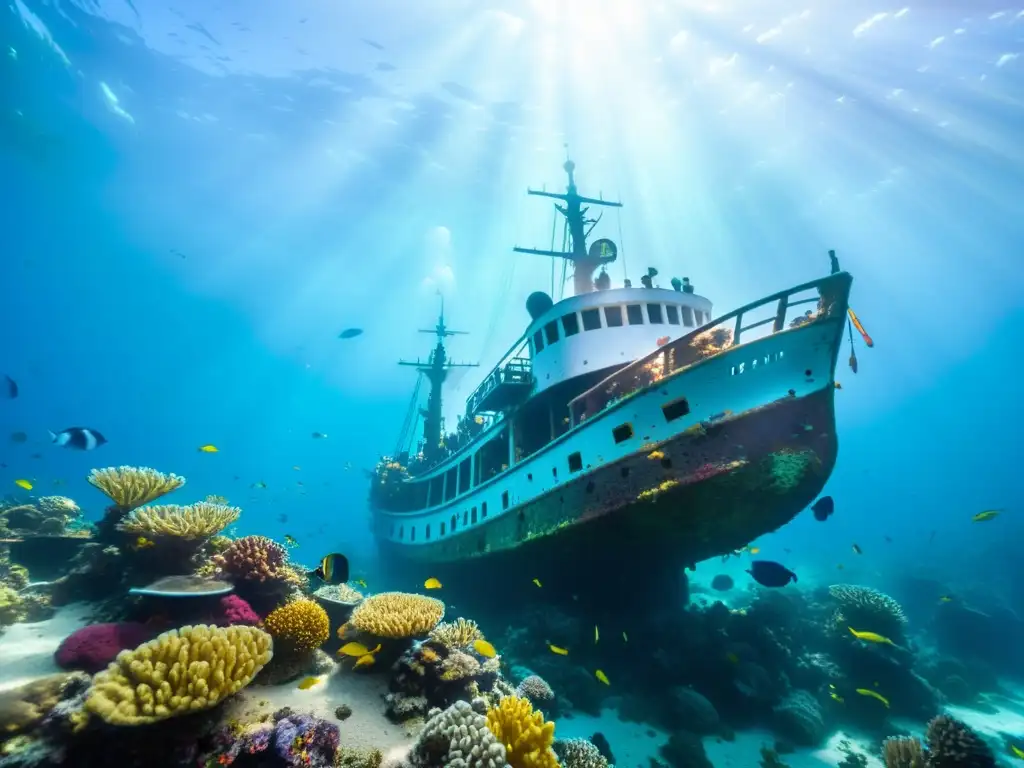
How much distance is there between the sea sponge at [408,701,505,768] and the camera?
370 cm

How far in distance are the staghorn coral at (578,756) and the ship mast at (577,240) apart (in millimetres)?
16069

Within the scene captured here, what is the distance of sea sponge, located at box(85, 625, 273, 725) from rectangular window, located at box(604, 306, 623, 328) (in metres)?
11.7

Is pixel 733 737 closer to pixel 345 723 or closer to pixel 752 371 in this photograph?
pixel 752 371

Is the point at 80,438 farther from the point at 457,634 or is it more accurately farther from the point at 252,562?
the point at 457,634

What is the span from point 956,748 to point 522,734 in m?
7.59

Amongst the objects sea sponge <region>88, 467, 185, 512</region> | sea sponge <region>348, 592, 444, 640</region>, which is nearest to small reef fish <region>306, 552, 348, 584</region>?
sea sponge <region>348, 592, 444, 640</region>

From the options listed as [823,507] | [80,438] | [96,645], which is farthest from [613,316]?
[80,438]

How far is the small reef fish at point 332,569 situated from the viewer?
16.2ft

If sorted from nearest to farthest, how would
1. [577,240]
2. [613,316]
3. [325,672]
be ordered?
1. [325,672]
2. [613,316]
3. [577,240]

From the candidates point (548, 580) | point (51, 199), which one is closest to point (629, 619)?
point (548, 580)

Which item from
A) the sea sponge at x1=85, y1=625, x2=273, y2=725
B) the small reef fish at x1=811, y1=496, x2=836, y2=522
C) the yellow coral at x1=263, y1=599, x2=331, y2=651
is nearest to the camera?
the sea sponge at x1=85, y1=625, x2=273, y2=725

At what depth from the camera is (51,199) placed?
5538cm

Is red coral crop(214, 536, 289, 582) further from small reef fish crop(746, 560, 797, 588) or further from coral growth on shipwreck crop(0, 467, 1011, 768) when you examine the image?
small reef fish crop(746, 560, 797, 588)

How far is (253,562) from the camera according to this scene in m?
6.08
